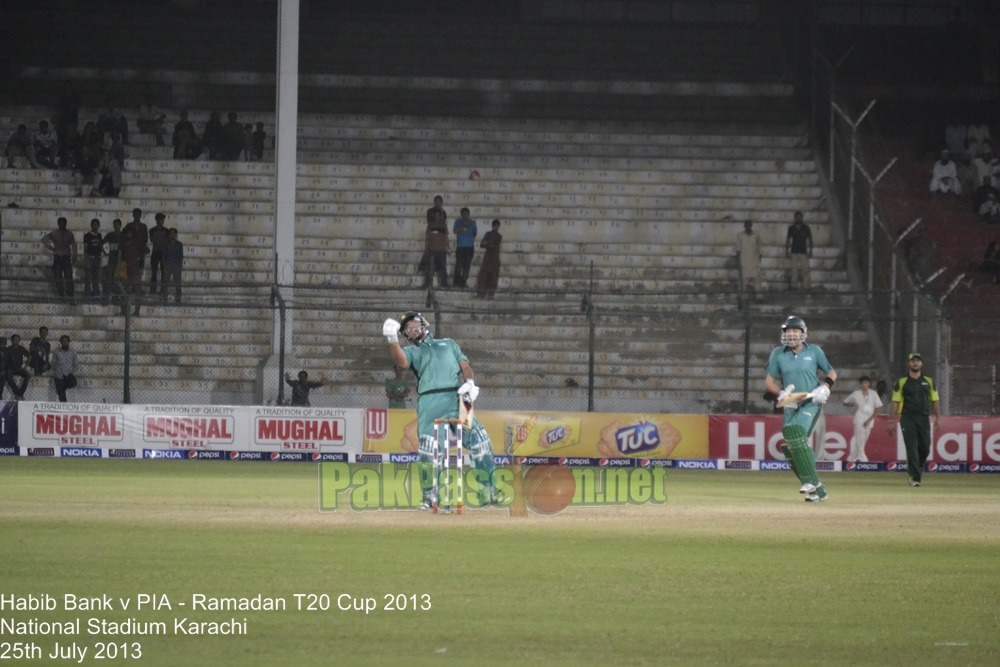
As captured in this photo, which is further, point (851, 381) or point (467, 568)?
point (851, 381)

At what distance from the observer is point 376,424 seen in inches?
987

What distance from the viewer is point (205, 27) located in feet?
134

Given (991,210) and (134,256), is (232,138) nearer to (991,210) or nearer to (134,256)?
(134,256)

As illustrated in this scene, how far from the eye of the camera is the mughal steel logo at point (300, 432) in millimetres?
25188

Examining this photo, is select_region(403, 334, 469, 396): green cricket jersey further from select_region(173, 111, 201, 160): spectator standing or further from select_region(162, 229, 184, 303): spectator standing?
select_region(173, 111, 201, 160): spectator standing

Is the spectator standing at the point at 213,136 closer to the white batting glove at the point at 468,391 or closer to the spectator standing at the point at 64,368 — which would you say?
the spectator standing at the point at 64,368

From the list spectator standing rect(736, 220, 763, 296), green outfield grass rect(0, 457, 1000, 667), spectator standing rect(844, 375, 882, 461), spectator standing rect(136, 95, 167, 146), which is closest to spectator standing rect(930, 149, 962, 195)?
spectator standing rect(736, 220, 763, 296)

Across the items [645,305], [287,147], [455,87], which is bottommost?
[645,305]

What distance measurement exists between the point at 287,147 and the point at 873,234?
509 inches

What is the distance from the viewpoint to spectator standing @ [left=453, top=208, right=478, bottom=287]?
1228 inches

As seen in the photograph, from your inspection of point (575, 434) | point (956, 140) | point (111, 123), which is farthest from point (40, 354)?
point (956, 140)

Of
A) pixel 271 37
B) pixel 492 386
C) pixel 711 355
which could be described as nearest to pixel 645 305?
pixel 711 355

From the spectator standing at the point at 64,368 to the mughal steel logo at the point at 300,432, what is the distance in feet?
14.2

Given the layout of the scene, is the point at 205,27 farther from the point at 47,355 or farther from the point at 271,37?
the point at 47,355
